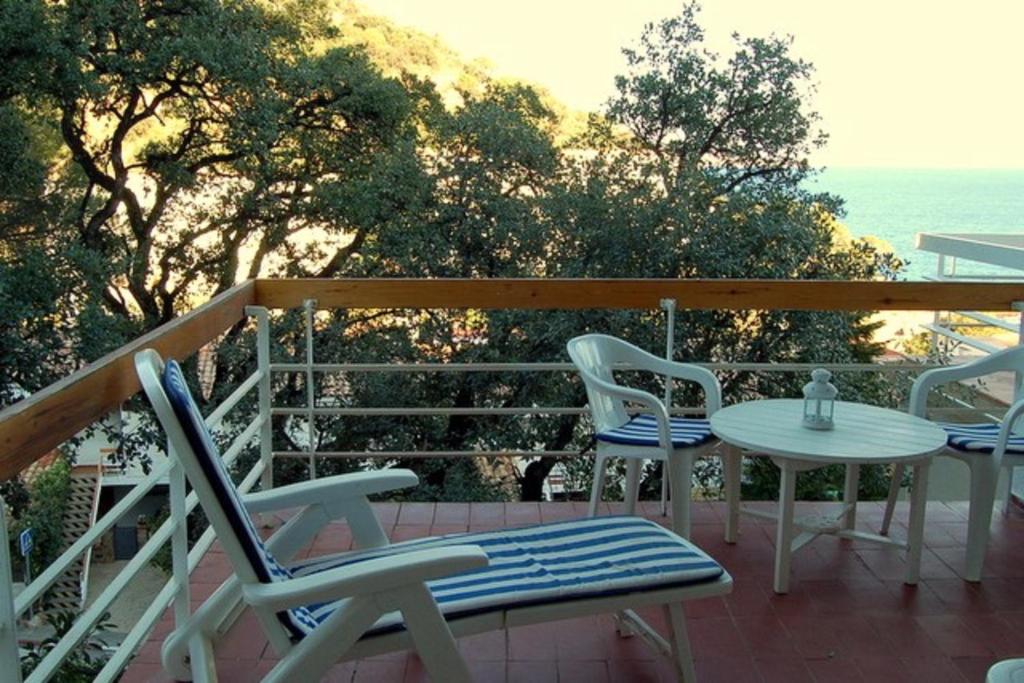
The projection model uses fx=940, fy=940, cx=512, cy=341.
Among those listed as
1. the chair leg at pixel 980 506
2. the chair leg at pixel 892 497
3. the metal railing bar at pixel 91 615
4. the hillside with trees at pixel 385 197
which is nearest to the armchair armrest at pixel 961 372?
the chair leg at pixel 892 497

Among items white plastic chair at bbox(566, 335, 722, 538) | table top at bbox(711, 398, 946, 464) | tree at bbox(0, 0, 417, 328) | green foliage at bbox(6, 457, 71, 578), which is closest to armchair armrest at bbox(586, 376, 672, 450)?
white plastic chair at bbox(566, 335, 722, 538)

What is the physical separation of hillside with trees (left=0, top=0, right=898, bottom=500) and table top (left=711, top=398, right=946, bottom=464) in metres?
4.22

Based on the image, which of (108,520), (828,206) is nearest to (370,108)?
(828,206)

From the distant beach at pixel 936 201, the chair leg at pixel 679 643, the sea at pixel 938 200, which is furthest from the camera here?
the sea at pixel 938 200

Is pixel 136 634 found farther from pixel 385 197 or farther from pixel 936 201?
pixel 936 201

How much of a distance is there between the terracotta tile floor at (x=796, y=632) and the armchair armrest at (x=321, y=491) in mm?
336

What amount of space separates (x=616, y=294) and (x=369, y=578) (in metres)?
1.98

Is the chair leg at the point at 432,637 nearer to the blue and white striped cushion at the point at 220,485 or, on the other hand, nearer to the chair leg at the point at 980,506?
the blue and white striped cushion at the point at 220,485

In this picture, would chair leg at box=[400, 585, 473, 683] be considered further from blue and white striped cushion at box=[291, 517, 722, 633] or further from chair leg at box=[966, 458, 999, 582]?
chair leg at box=[966, 458, 999, 582]

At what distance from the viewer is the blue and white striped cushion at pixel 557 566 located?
1951 millimetres

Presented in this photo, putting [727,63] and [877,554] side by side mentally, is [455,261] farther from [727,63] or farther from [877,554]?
[877,554]

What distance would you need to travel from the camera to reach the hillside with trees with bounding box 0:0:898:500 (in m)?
7.57

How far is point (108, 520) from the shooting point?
1.97 meters

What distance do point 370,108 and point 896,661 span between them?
755 cm
